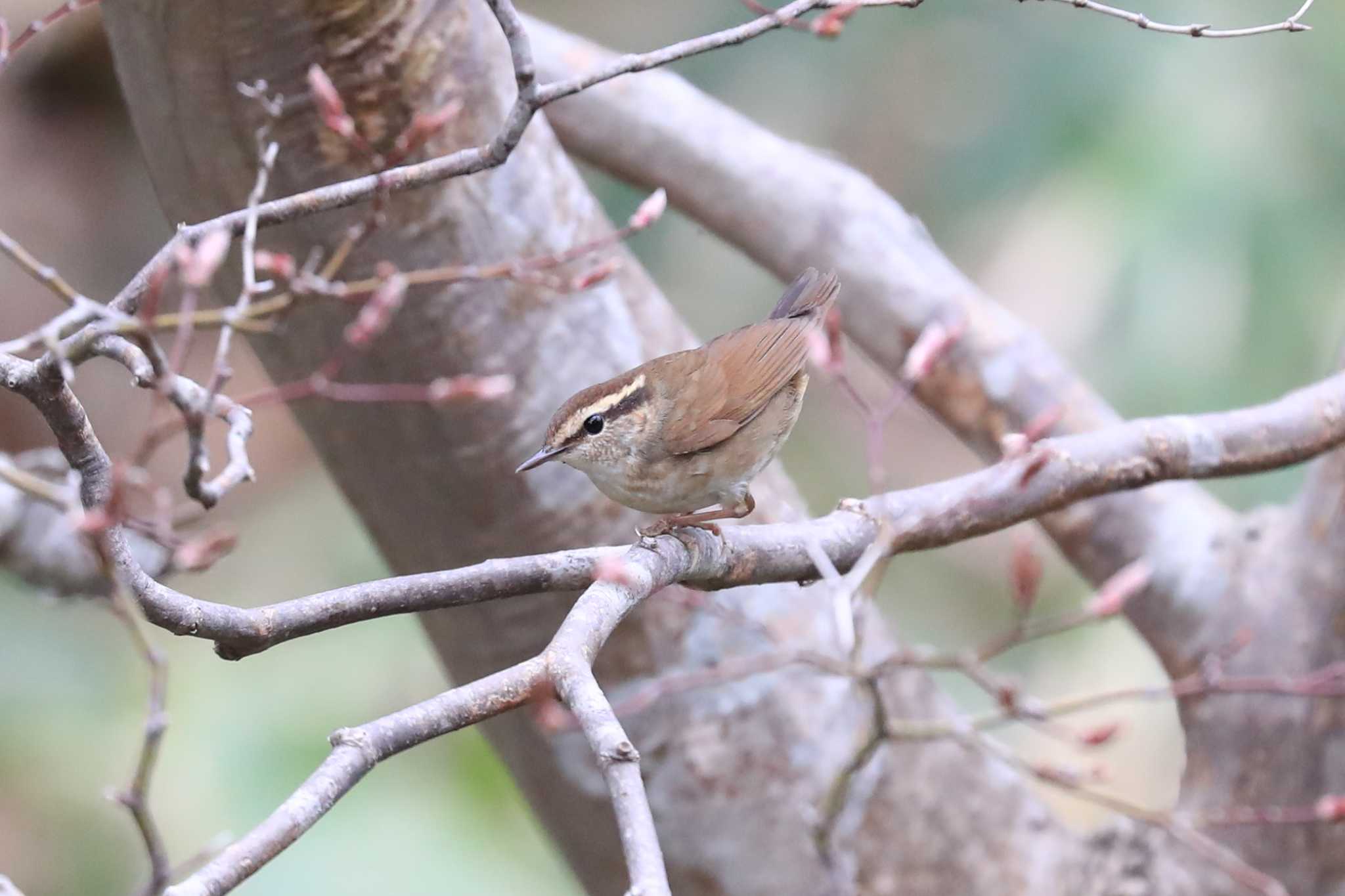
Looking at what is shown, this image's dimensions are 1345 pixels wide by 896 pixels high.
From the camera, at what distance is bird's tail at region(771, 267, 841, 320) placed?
2.76 metres

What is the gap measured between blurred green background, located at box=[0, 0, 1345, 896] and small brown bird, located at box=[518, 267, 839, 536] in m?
1.82

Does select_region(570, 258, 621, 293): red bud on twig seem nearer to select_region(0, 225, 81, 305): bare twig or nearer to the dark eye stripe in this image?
the dark eye stripe

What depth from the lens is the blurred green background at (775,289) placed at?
15.2 ft

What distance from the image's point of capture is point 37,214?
6.50 m

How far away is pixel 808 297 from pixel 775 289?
4.13m

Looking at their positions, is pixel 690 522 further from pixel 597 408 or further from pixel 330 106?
pixel 330 106

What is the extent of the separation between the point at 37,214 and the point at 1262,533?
19.4 feet

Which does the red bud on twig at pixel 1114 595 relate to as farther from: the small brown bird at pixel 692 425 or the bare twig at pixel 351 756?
the bare twig at pixel 351 756

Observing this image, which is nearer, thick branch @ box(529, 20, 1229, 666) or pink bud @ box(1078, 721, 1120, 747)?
pink bud @ box(1078, 721, 1120, 747)

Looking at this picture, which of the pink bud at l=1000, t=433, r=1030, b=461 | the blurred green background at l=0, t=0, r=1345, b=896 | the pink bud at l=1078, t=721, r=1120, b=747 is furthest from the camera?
the blurred green background at l=0, t=0, r=1345, b=896

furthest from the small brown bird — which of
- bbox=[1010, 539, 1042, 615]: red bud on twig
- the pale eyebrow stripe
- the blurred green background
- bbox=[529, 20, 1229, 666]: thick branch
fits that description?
the blurred green background

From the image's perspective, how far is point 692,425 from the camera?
2.42 m

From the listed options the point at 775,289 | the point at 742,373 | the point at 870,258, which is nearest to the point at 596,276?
the point at 742,373

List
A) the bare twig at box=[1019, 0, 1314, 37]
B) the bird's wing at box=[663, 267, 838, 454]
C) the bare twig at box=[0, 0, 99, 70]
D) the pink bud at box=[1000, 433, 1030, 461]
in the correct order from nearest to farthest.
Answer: the bare twig at box=[0, 0, 99, 70], the bare twig at box=[1019, 0, 1314, 37], the pink bud at box=[1000, 433, 1030, 461], the bird's wing at box=[663, 267, 838, 454]
